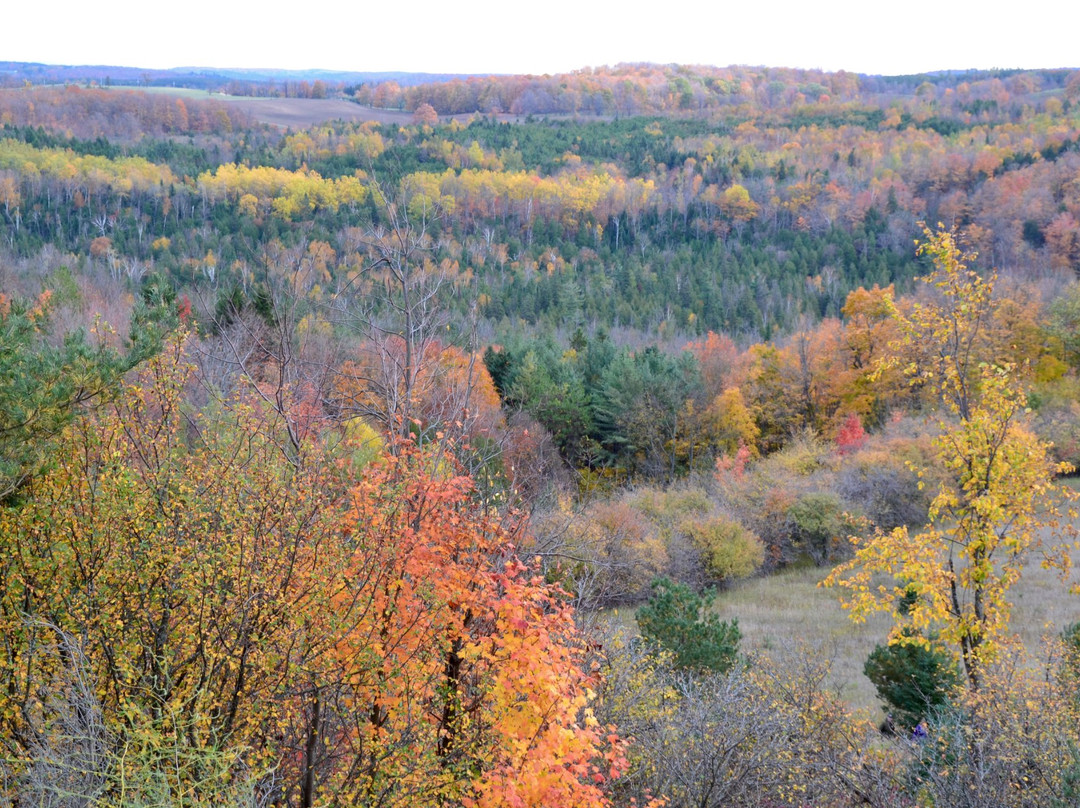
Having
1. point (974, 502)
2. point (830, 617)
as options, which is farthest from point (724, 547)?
point (974, 502)

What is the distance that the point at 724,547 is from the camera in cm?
3186

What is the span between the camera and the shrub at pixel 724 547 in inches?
1255

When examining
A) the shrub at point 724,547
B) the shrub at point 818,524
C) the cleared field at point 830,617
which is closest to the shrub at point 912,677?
the cleared field at point 830,617

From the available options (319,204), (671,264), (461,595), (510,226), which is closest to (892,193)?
(671,264)

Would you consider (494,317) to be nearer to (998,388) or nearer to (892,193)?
(892,193)

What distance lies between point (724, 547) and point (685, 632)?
17.5m

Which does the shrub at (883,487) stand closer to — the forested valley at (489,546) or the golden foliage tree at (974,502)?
the forested valley at (489,546)

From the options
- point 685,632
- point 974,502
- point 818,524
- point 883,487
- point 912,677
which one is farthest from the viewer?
point 883,487

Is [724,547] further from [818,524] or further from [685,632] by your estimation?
[685,632]

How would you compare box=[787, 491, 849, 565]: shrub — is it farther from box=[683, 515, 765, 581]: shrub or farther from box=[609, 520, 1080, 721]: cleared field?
box=[683, 515, 765, 581]: shrub

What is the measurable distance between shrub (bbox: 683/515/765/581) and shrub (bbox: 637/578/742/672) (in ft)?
54.1

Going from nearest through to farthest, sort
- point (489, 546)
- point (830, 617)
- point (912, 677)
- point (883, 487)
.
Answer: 1. point (489, 546)
2. point (912, 677)
3. point (830, 617)
4. point (883, 487)

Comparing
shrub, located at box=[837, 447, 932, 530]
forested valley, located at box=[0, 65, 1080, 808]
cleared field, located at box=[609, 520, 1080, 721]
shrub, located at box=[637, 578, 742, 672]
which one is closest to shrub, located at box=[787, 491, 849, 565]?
forested valley, located at box=[0, 65, 1080, 808]

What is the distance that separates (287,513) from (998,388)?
9847 mm
